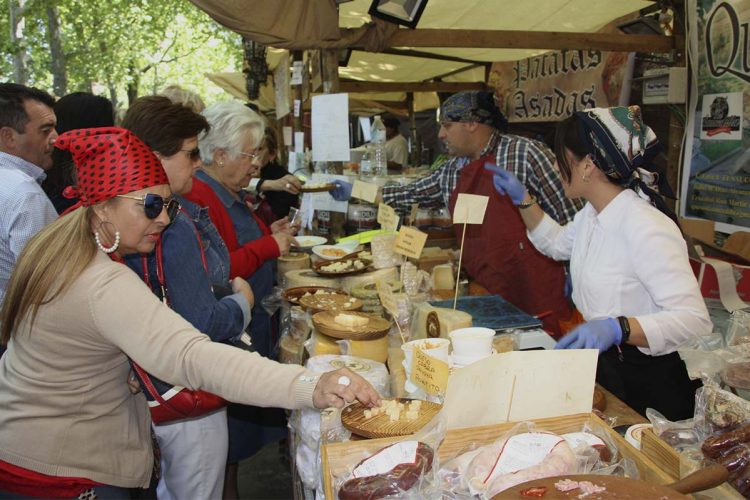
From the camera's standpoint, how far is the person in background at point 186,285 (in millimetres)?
2146

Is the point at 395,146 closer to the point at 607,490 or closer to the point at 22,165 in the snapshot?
the point at 22,165

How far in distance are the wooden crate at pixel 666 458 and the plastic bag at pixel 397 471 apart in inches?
18.1

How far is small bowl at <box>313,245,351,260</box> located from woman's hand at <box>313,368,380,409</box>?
1.96 metres

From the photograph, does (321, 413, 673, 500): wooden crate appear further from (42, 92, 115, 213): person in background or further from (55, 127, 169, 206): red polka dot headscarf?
(42, 92, 115, 213): person in background

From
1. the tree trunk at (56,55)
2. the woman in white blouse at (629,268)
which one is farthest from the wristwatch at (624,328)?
the tree trunk at (56,55)

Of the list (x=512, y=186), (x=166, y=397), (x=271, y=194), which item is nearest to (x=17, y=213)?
(x=166, y=397)

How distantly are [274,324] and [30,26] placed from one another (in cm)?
1405

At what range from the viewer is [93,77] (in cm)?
2078

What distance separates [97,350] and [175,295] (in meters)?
0.39

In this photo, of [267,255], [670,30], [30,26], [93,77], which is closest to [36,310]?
[267,255]

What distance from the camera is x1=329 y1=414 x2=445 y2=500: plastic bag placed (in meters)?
1.21

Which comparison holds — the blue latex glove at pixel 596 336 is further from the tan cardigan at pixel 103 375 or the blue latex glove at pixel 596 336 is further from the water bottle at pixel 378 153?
the water bottle at pixel 378 153

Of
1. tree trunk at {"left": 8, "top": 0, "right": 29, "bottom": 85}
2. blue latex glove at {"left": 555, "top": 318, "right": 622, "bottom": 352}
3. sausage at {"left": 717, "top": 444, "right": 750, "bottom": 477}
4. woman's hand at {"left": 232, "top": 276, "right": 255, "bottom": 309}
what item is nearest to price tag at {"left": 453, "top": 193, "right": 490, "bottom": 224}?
blue latex glove at {"left": 555, "top": 318, "right": 622, "bottom": 352}

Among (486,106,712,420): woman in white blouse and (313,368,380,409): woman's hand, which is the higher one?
(486,106,712,420): woman in white blouse
